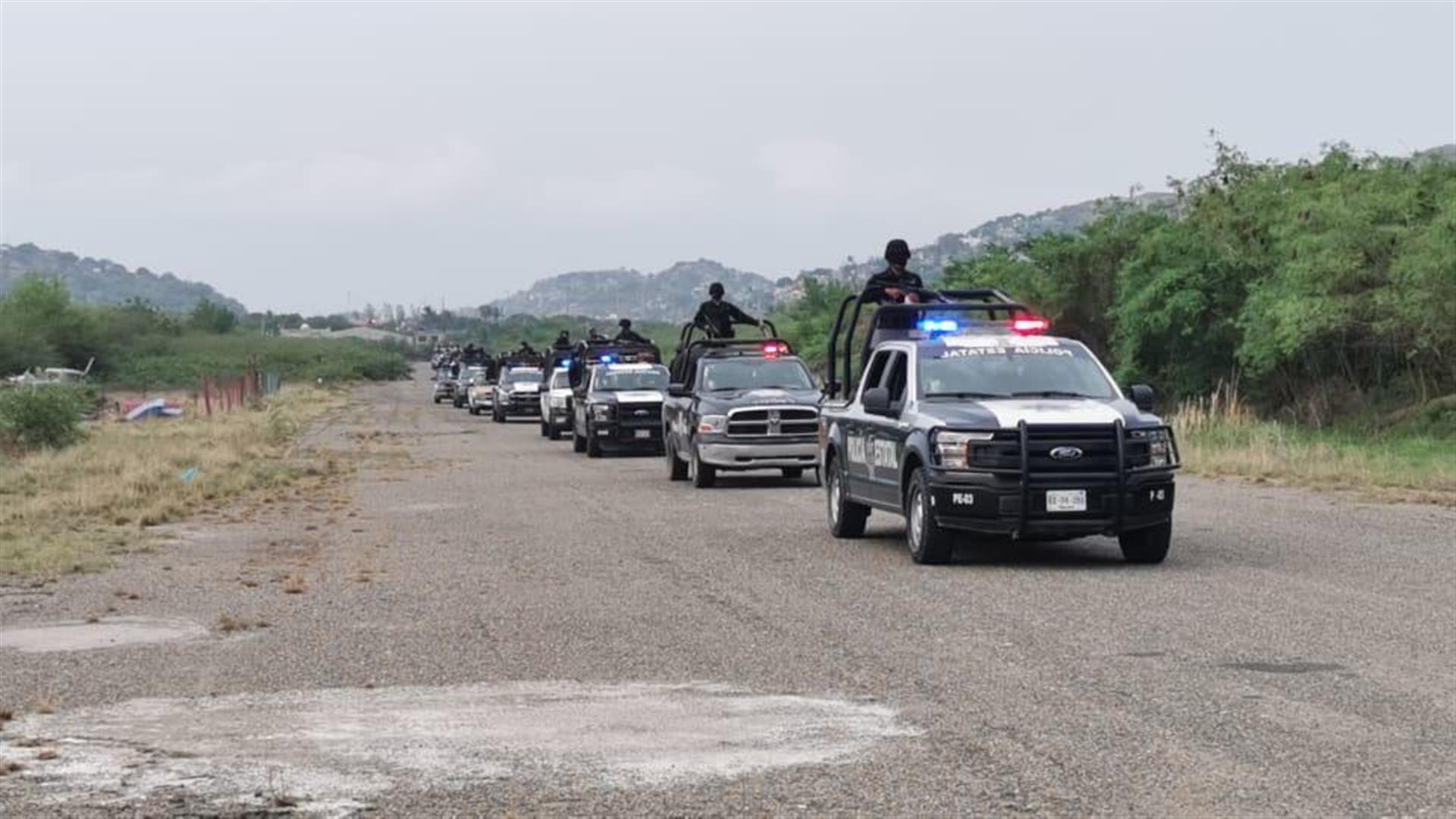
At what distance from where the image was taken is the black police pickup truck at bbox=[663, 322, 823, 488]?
27266 millimetres

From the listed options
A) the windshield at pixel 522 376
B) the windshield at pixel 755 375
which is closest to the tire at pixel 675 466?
the windshield at pixel 755 375

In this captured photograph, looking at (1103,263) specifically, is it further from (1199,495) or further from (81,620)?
(81,620)

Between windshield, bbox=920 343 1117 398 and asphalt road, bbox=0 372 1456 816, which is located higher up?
windshield, bbox=920 343 1117 398

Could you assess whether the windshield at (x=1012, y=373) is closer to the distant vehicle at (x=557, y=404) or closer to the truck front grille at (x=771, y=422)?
the truck front grille at (x=771, y=422)

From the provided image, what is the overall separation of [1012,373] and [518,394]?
43.2 meters

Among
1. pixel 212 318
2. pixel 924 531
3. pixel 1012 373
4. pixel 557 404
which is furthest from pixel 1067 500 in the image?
pixel 212 318

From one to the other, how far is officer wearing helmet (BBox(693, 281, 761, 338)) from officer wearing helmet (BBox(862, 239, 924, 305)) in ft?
31.9

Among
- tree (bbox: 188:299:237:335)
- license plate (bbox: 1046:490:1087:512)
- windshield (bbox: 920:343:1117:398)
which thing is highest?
tree (bbox: 188:299:237:335)

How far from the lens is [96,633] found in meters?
13.2

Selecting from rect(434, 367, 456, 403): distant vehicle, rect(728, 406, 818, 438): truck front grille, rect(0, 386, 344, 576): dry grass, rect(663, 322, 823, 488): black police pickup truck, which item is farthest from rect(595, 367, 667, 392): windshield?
rect(434, 367, 456, 403): distant vehicle

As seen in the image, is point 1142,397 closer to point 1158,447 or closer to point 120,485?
point 1158,447

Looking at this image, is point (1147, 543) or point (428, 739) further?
point (1147, 543)

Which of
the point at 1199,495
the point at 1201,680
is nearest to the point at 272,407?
the point at 1199,495

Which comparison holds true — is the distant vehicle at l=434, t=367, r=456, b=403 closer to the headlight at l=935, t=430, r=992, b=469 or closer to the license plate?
the headlight at l=935, t=430, r=992, b=469
